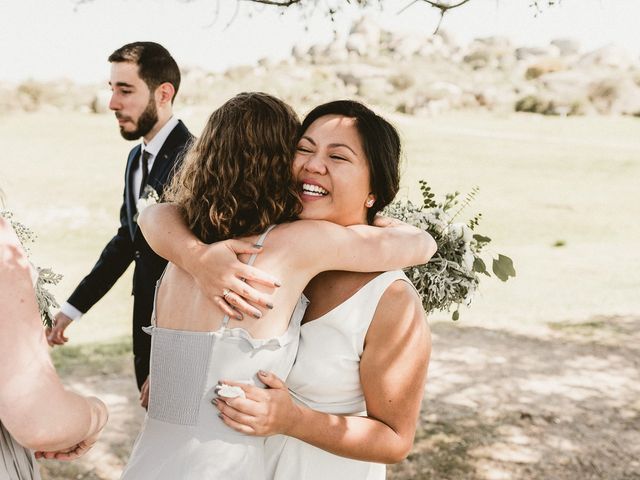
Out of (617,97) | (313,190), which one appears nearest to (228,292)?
(313,190)

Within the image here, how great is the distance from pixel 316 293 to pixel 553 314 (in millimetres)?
8652

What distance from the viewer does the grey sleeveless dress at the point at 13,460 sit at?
182 centimetres

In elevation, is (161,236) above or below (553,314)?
above

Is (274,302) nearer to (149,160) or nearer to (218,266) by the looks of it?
(218,266)

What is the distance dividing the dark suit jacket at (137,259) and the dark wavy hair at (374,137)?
74.0 inches

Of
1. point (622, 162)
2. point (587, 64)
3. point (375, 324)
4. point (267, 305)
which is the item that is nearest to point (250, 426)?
point (267, 305)

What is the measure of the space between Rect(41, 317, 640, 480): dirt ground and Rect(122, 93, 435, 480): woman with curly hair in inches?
136

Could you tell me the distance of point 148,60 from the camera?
456 cm

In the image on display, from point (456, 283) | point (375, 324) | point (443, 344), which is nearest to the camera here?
point (375, 324)

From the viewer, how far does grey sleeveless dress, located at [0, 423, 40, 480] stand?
1.82 m

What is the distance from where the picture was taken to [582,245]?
53.9 ft

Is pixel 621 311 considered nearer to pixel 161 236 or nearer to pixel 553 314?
pixel 553 314

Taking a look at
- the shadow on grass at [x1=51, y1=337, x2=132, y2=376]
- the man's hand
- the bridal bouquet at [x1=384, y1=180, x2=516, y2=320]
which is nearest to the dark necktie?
the man's hand

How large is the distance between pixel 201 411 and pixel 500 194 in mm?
21939
